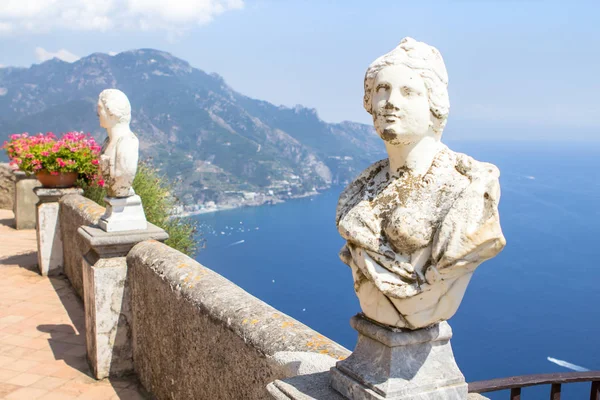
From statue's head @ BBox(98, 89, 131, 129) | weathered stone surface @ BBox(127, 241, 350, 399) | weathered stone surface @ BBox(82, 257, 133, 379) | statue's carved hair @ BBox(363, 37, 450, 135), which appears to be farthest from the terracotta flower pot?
statue's carved hair @ BBox(363, 37, 450, 135)

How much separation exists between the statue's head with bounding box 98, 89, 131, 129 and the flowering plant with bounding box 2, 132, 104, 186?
2958mm

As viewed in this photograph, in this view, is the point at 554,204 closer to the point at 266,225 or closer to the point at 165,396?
the point at 266,225

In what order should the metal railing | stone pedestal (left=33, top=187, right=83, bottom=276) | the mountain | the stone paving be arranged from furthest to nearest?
1. the mountain
2. stone pedestal (left=33, top=187, right=83, bottom=276)
3. the stone paving
4. the metal railing

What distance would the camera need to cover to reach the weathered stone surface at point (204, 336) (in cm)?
229

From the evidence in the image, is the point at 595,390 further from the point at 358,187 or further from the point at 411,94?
the point at 411,94

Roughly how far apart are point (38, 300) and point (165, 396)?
335 centimetres

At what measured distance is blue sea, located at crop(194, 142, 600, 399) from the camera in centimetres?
3712

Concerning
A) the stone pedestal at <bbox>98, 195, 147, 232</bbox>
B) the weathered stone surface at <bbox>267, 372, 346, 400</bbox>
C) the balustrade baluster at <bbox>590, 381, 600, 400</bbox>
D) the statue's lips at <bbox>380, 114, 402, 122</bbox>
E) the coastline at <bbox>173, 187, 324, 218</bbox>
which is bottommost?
the coastline at <bbox>173, 187, 324, 218</bbox>

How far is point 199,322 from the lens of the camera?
305 cm

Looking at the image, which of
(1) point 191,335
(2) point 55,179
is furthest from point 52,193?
(1) point 191,335

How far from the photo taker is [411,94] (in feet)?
4.94

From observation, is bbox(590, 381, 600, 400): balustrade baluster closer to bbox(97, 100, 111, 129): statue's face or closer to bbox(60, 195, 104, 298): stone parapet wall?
bbox(97, 100, 111, 129): statue's face

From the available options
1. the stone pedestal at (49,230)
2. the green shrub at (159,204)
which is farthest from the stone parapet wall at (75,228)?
the green shrub at (159,204)

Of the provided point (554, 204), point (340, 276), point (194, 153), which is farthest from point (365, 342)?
point (194, 153)
